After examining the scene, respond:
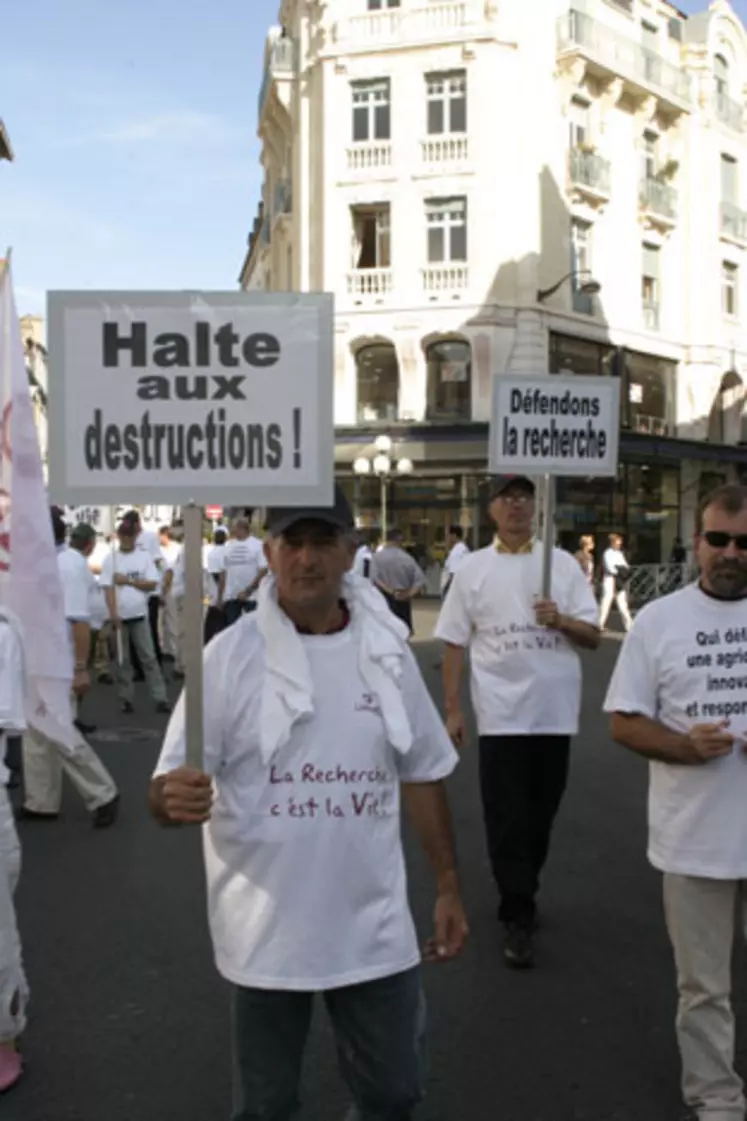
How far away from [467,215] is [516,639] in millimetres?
27909

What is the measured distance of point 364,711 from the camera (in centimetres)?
276

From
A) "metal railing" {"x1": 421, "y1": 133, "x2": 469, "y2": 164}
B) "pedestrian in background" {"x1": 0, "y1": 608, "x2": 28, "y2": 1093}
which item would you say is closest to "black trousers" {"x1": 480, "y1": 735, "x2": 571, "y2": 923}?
"pedestrian in background" {"x1": 0, "y1": 608, "x2": 28, "y2": 1093}

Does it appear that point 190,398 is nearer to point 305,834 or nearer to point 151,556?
point 305,834

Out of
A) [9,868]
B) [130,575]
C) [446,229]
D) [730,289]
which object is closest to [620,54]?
[446,229]

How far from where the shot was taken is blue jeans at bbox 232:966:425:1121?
269 centimetres

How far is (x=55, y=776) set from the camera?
24.9ft

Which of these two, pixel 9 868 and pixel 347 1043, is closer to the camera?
pixel 347 1043

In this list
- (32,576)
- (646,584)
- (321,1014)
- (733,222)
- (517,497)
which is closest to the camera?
(32,576)

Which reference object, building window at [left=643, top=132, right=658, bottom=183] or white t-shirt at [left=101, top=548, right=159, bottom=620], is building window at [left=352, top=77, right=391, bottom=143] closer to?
building window at [left=643, top=132, right=658, bottom=183]

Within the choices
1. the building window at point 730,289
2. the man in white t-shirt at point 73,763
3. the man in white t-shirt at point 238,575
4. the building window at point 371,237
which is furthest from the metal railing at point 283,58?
the man in white t-shirt at point 73,763

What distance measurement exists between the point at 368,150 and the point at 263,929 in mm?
31472

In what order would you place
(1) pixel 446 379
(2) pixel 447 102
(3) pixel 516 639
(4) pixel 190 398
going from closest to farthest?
(4) pixel 190 398 → (3) pixel 516 639 → (2) pixel 447 102 → (1) pixel 446 379

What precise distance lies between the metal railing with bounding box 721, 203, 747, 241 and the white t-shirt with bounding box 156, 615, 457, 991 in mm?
39585

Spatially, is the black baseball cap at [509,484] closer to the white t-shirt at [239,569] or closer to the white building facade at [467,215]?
the white t-shirt at [239,569]
